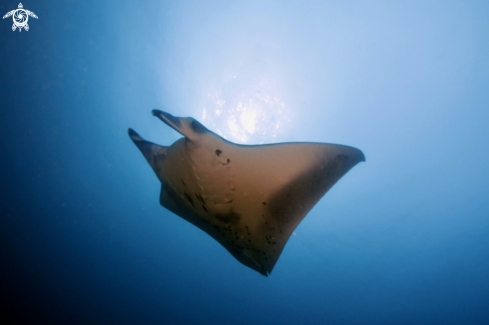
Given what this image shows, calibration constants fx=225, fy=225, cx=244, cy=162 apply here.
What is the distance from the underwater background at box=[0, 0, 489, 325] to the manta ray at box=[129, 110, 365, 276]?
3515mm

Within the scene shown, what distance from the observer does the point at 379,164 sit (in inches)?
294

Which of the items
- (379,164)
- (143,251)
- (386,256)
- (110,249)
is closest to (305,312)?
(386,256)

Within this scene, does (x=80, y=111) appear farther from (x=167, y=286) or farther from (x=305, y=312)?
(x=305, y=312)

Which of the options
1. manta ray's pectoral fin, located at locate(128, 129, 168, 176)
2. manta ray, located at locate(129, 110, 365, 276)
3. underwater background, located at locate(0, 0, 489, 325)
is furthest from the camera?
underwater background, located at locate(0, 0, 489, 325)

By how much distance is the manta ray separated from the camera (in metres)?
2.94

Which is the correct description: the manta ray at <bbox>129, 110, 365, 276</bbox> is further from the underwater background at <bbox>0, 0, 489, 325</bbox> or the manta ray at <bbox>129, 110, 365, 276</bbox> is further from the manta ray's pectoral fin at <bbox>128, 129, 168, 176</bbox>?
the underwater background at <bbox>0, 0, 489, 325</bbox>

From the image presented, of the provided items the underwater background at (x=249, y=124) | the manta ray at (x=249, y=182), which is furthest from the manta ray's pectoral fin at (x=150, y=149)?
the underwater background at (x=249, y=124)

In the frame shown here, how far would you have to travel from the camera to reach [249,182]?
3.20m

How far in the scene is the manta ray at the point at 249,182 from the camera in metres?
2.94

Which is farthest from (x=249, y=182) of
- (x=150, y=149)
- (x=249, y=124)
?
(x=249, y=124)

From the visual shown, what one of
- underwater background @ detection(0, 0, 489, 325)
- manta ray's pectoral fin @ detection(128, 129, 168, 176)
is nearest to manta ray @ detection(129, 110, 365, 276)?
manta ray's pectoral fin @ detection(128, 129, 168, 176)

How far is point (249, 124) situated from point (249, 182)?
12.7 feet

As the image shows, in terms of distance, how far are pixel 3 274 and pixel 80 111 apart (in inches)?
573

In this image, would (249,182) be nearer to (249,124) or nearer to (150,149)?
(150,149)
